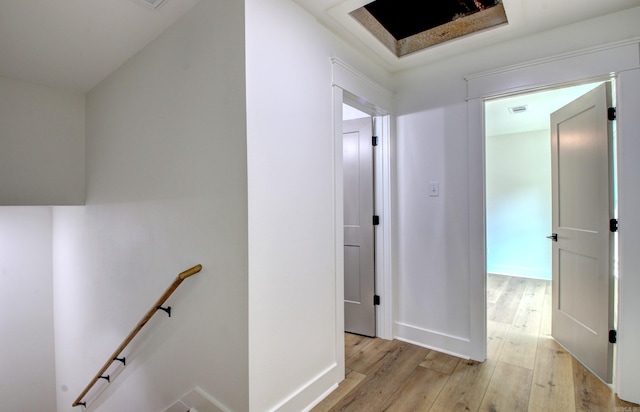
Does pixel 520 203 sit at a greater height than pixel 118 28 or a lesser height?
lesser

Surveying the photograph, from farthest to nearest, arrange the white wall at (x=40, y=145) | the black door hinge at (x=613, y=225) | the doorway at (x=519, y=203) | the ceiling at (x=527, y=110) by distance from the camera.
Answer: the doorway at (x=519, y=203) < the ceiling at (x=527, y=110) < the white wall at (x=40, y=145) < the black door hinge at (x=613, y=225)

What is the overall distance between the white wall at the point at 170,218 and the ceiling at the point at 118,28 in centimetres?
13

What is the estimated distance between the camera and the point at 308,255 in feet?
6.17

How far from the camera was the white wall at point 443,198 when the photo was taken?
2.39 m

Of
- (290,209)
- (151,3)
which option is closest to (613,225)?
(290,209)

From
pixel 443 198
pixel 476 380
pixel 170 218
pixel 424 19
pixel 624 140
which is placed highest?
pixel 424 19

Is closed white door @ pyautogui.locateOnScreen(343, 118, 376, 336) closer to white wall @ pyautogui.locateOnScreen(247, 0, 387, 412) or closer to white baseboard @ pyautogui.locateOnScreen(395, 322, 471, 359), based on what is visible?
white baseboard @ pyautogui.locateOnScreen(395, 322, 471, 359)

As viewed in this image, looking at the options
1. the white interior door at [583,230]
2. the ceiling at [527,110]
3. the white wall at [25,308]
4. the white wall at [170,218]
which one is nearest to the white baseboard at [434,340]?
the white interior door at [583,230]

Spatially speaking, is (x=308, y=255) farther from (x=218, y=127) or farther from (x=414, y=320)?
(x=414, y=320)

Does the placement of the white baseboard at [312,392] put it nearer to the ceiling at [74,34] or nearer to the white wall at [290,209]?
the white wall at [290,209]

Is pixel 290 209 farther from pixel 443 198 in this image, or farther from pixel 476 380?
pixel 476 380

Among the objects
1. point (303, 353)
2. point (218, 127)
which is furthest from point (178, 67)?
point (303, 353)

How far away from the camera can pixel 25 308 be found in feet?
11.9

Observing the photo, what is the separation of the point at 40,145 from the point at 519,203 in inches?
257
